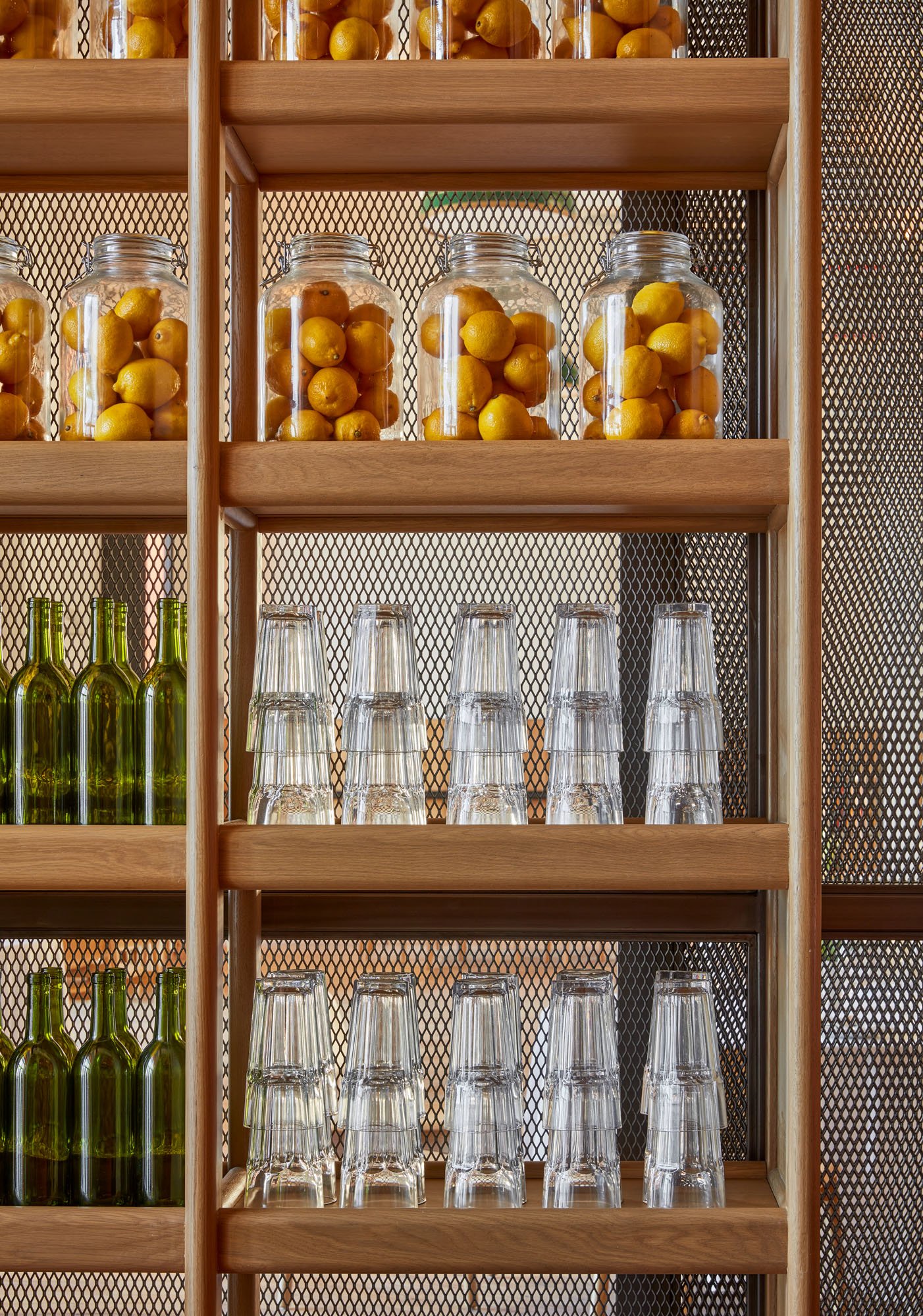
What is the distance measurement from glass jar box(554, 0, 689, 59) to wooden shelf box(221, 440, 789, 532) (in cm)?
44

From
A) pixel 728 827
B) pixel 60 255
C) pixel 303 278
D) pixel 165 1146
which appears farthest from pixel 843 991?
pixel 60 255

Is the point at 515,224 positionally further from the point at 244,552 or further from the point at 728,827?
the point at 728,827

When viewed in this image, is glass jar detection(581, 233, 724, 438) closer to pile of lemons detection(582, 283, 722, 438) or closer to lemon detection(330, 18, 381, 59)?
pile of lemons detection(582, 283, 722, 438)

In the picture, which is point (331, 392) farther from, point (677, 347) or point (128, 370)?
point (677, 347)

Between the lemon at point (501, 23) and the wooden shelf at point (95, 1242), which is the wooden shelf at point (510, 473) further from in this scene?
the wooden shelf at point (95, 1242)

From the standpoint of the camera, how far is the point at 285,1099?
1.31m

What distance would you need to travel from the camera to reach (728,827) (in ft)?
4.20

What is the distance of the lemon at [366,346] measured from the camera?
1357mm

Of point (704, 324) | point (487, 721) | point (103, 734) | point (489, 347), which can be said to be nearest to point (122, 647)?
point (103, 734)

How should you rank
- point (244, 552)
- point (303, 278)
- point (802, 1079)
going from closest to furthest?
→ point (802, 1079), point (303, 278), point (244, 552)

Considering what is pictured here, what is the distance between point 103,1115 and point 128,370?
0.81 m

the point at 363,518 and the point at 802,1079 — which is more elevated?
the point at 363,518

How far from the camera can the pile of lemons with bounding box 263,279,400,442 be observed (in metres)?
1.34

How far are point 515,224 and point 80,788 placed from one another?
2.82 feet
